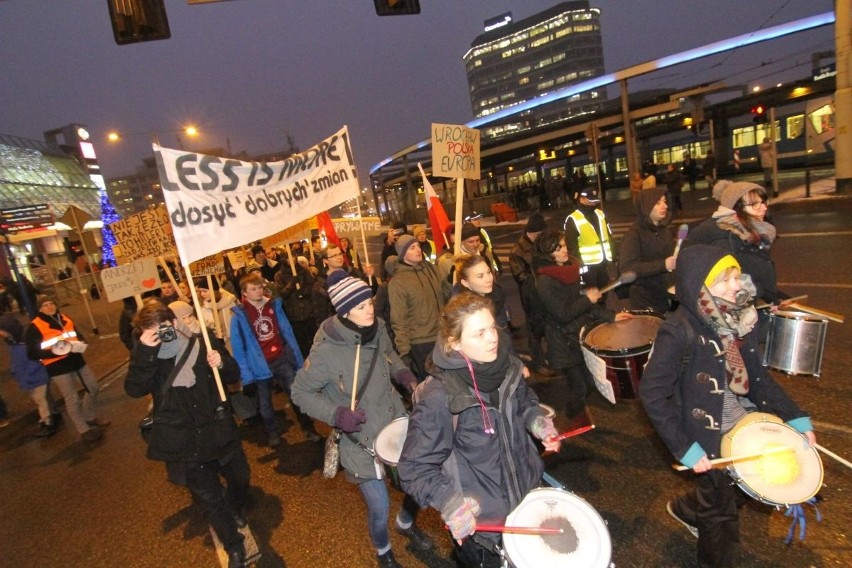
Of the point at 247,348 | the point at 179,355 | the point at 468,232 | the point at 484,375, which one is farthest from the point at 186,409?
the point at 468,232

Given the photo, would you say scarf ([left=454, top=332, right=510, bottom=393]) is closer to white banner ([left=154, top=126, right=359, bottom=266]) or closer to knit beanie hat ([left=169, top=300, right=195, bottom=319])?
white banner ([left=154, top=126, right=359, bottom=266])

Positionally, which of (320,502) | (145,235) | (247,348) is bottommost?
(320,502)

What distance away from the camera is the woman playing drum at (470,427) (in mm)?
2121

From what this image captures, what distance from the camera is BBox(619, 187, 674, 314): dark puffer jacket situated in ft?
15.0

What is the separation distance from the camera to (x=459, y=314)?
7.19 ft

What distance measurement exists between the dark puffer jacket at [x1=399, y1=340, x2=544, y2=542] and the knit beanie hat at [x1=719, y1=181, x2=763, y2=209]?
2.83 metres

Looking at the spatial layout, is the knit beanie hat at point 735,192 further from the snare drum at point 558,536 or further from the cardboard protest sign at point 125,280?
the cardboard protest sign at point 125,280

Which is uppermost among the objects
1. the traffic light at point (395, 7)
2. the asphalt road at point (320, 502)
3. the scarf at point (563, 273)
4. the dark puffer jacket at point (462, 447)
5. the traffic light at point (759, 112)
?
the traffic light at point (395, 7)

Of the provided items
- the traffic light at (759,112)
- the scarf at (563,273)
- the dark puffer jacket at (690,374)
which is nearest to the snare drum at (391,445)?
the dark puffer jacket at (690,374)

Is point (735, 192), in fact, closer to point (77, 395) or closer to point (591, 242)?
point (591, 242)

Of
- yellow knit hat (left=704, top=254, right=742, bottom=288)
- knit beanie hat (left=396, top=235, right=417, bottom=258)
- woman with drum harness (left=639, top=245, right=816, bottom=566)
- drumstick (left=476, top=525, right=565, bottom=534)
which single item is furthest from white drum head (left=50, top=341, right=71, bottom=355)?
yellow knit hat (left=704, top=254, right=742, bottom=288)

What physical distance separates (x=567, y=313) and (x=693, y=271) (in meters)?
1.70

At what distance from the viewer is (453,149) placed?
20.7 feet

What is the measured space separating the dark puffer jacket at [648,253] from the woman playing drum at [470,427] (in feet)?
9.22
